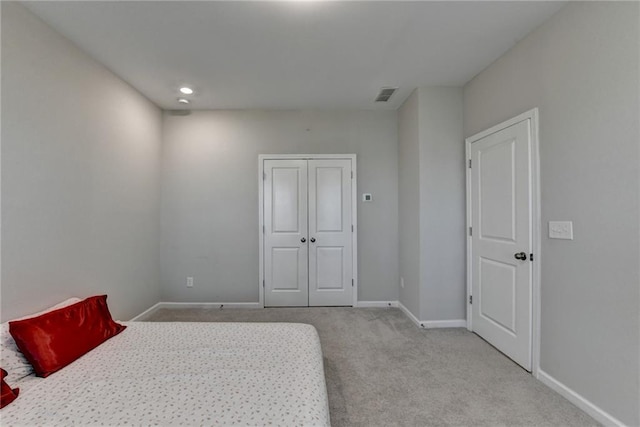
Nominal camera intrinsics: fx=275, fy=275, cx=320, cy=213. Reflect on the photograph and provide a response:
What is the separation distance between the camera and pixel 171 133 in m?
3.75

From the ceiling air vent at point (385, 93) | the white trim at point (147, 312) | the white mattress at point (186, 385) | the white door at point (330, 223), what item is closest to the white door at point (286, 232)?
the white door at point (330, 223)

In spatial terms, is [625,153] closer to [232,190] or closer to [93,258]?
[232,190]

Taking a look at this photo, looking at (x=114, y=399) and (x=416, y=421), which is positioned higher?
(x=114, y=399)

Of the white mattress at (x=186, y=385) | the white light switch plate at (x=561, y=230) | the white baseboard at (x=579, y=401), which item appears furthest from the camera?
the white light switch plate at (x=561, y=230)

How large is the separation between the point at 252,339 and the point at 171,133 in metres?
3.16

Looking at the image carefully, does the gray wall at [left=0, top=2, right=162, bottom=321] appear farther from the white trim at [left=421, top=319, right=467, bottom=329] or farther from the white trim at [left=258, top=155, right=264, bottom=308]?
the white trim at [left=421, top=319, right=467, bottom=329]

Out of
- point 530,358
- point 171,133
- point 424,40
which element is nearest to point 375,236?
point 530,358

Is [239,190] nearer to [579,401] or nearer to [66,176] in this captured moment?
[66,176]

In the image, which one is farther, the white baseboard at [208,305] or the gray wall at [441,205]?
the white baseboard at [208,305]

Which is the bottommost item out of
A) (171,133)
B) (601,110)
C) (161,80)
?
(601,110)

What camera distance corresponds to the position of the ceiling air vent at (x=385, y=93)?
3.19 metres

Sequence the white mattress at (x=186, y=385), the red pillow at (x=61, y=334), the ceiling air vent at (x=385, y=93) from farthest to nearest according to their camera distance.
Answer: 1. the ceiling air vent at (x=385, y=93)
2. the red pillow at (x=61, y=334)
3. the white mattress at (x=186, y=385)

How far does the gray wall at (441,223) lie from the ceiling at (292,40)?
2.26 feet

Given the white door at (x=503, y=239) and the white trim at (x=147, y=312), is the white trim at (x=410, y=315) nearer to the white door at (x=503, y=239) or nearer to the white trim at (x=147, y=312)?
the white door at (x=503, y=239)
